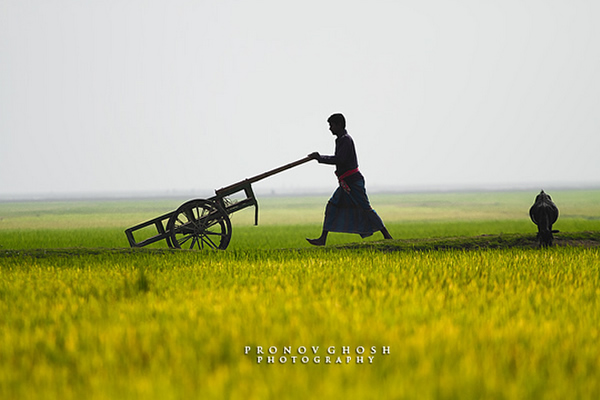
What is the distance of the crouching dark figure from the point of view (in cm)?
961

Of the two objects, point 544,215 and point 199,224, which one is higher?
point 544,215

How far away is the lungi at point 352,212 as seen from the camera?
1001 cm

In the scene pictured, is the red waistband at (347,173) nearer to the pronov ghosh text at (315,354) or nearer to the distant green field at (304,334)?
the distant green field at (304,334)

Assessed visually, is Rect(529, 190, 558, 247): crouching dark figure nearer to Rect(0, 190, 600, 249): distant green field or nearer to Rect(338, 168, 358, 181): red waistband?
Rect(338, 168, 358, 181): red waistband

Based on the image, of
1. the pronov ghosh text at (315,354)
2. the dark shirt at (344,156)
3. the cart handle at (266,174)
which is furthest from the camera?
the dark shirt at (344,156)

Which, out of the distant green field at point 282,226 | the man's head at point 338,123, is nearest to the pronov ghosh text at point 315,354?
the man's head at point 338,123

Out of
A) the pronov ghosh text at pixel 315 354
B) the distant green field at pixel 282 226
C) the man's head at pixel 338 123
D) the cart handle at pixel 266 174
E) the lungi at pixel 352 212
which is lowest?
the pronov ghosh text at pixel 315 354

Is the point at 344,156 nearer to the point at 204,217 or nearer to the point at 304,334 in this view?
the point at 204,217

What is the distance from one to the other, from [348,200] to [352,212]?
9.5 inches

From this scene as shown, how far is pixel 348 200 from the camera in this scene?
10.1 m

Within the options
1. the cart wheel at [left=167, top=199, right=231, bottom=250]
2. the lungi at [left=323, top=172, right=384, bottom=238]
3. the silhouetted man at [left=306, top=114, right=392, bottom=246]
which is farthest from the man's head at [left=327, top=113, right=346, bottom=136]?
the cart wheel at [left=167, top=199, right=231, bottom=250]

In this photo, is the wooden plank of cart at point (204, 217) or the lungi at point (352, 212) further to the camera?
the lungi at point (352, 212)

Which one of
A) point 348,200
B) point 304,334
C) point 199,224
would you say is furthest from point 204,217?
point 304,334

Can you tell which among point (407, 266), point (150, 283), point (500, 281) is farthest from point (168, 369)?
point (407, 266)
